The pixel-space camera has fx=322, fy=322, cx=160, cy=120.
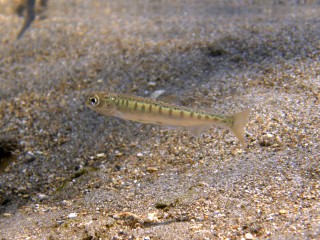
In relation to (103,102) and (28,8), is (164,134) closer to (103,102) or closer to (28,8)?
(103,102)

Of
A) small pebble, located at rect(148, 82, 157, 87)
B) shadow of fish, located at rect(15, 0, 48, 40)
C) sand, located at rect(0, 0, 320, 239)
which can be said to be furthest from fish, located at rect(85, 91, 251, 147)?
shadow of fish, located at rect(15, 0, 48, 40)

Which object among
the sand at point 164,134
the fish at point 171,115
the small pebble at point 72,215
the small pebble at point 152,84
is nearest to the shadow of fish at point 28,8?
the sand at point 164,134

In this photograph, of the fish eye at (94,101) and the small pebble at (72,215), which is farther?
the fish eye at (94,101)

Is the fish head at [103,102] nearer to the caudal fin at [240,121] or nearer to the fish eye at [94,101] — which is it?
the fish eye at [94,101]

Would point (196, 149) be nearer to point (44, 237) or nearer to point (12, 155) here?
point (44, 237)

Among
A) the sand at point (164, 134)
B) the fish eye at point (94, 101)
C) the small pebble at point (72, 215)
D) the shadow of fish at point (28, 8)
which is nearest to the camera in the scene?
the sand at point (164, 134)

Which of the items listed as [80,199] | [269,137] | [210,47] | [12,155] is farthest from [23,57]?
[269,137]

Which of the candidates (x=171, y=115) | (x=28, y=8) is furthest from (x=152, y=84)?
(x=28, y=8)
